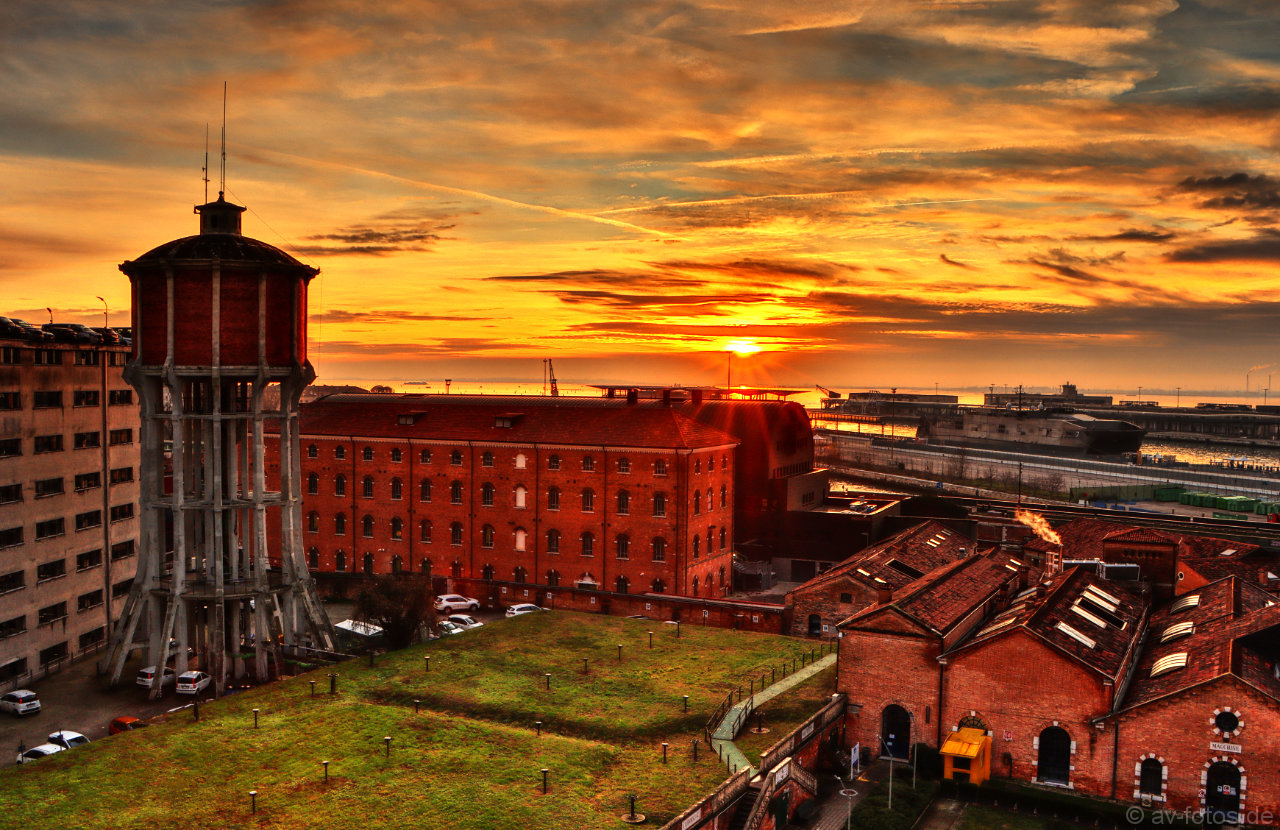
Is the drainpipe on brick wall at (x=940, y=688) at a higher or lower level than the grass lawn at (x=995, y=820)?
higher

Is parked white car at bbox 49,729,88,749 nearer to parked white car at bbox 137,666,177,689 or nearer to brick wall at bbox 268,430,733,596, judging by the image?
parked white car at bbox 137,666,177,689

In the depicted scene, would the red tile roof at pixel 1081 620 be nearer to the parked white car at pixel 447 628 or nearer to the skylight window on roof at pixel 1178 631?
the skylight window on roof at pixel 1178 631

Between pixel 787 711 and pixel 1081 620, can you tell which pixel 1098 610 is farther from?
pixel 787 711

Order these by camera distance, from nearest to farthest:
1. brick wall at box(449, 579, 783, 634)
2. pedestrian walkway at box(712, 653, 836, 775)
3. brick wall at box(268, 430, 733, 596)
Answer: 1. pedestrian walkway at box(712, 653, 836, 775)
2. brick wall at box(449, 579, 783, 634)
3. brick wall at box(268, 430, 733, 596)

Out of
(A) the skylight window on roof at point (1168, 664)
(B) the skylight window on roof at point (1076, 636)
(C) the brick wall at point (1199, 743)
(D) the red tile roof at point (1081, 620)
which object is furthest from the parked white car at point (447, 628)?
(A) the skylight window on roof at point (1168, 664)

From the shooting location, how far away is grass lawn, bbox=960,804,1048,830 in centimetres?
3266

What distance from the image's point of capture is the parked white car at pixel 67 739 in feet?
126

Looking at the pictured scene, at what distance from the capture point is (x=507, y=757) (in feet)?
112

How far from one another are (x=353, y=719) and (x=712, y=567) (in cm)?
3619

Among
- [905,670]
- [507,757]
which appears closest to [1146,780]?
[905,670]

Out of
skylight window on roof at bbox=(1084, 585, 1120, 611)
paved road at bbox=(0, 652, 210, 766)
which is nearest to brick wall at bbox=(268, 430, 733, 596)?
paved road at bbox=(0, 652, 210, 766)

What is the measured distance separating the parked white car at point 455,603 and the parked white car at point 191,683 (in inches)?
718

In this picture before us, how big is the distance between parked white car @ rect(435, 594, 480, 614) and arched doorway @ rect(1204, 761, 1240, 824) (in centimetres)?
4310

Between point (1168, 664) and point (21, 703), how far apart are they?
49582mm
